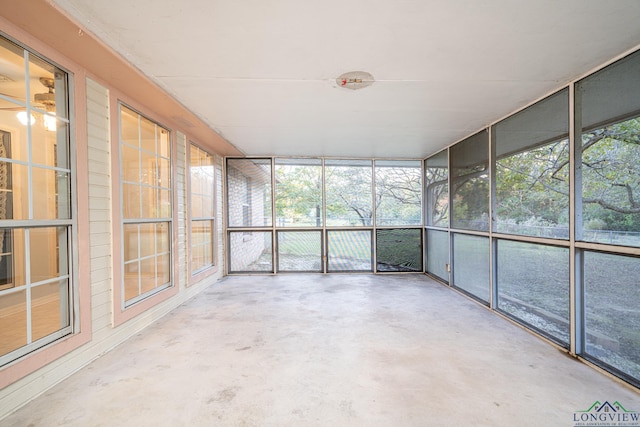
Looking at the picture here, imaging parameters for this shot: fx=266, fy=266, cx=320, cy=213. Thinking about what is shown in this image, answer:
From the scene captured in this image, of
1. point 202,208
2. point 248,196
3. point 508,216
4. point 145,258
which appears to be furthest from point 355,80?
point 248,196

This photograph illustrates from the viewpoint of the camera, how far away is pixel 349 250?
579 centimetres

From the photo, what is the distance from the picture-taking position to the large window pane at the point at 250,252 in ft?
18.7

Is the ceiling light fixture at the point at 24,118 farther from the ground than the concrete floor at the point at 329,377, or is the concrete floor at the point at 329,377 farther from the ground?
the ceiling light fixture at the point at 24,118

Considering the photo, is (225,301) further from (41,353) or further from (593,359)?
(593,359)

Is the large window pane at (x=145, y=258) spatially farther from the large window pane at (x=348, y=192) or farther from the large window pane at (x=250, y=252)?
the large window pane at (x=348, y=192)

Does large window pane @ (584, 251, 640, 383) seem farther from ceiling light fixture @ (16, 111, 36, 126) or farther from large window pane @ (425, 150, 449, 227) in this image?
ceiling light fixture @ (16, 111, 36, 126)

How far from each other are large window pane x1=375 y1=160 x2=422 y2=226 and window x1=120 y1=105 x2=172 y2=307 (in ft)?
13.2

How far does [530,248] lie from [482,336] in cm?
111

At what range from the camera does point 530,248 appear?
2947mm

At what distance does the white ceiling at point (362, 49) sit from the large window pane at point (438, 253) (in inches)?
94.2

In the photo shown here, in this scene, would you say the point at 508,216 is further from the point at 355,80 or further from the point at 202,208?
the point at 202,208

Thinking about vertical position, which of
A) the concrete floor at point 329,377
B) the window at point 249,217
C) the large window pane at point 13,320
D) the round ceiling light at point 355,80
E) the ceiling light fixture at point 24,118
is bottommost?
the concrete floor at point 329,377

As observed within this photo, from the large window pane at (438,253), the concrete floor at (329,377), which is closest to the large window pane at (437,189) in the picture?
the large window pane at (438,253)

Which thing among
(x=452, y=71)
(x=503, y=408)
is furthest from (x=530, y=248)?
(x=452, y=71)
